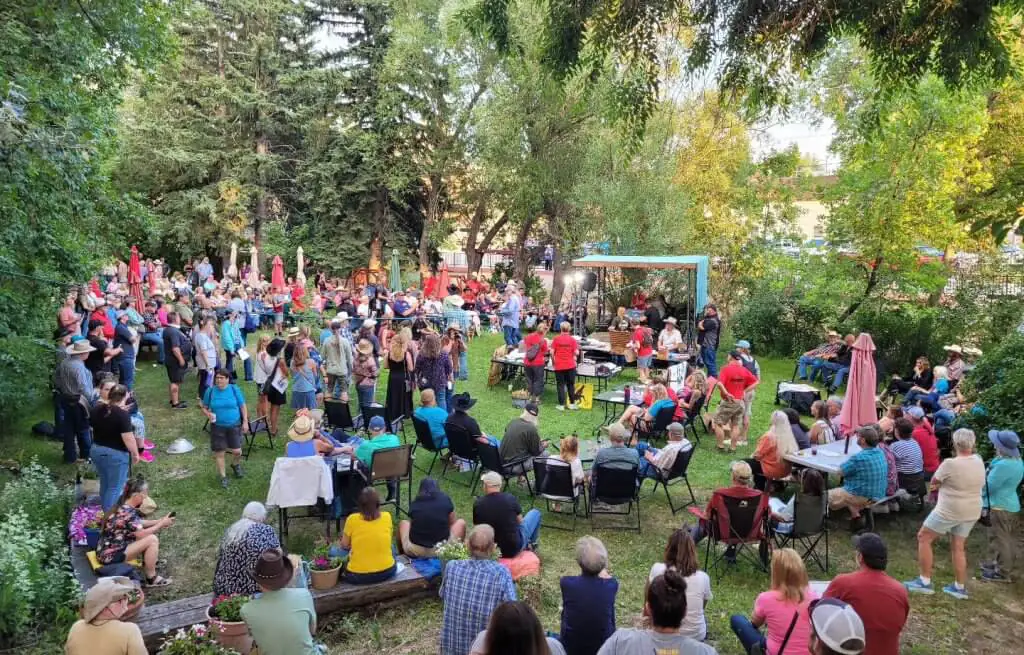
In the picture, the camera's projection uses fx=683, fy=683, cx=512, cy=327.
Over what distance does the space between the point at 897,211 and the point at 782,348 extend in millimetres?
3938

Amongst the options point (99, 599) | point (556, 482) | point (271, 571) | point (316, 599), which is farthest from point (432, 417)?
point (99, 599)

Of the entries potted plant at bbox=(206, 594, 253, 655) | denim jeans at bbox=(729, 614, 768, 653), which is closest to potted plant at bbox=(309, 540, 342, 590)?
potted plant at bbox=(206, 594, 253, 655)

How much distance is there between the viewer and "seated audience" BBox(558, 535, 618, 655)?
155 inches

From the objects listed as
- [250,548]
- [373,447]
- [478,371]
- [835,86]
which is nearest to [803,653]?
[250,548]

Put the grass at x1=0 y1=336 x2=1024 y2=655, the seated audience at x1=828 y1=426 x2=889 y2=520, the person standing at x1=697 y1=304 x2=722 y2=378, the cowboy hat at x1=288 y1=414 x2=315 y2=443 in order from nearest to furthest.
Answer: the grass at x1=0 y1=336 x2=1024 y2=655 < the cowboy hat at x1=288 y1=414 x2=315 y2=443 < the seated audience at x1=828 y1=426 x2=889 y2=520 < the person standing at x1=697 y1=304 x2=722 y2=378

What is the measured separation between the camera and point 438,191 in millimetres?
28047

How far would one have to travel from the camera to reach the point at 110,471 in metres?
6.54

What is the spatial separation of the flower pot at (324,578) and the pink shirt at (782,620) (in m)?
3.04

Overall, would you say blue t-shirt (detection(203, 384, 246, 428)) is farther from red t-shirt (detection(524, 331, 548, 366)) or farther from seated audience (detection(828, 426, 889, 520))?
seated audience (detection(828, 426, 889, 520))

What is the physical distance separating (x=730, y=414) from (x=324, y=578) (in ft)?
20.4

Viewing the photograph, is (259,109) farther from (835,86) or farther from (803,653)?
(803,653)

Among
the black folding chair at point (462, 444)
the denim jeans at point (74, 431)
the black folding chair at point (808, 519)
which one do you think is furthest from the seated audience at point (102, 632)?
the denim jeans at point (74, 431)

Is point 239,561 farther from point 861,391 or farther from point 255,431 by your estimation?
point 861,391

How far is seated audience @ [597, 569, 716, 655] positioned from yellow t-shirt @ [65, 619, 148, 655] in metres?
2.45
